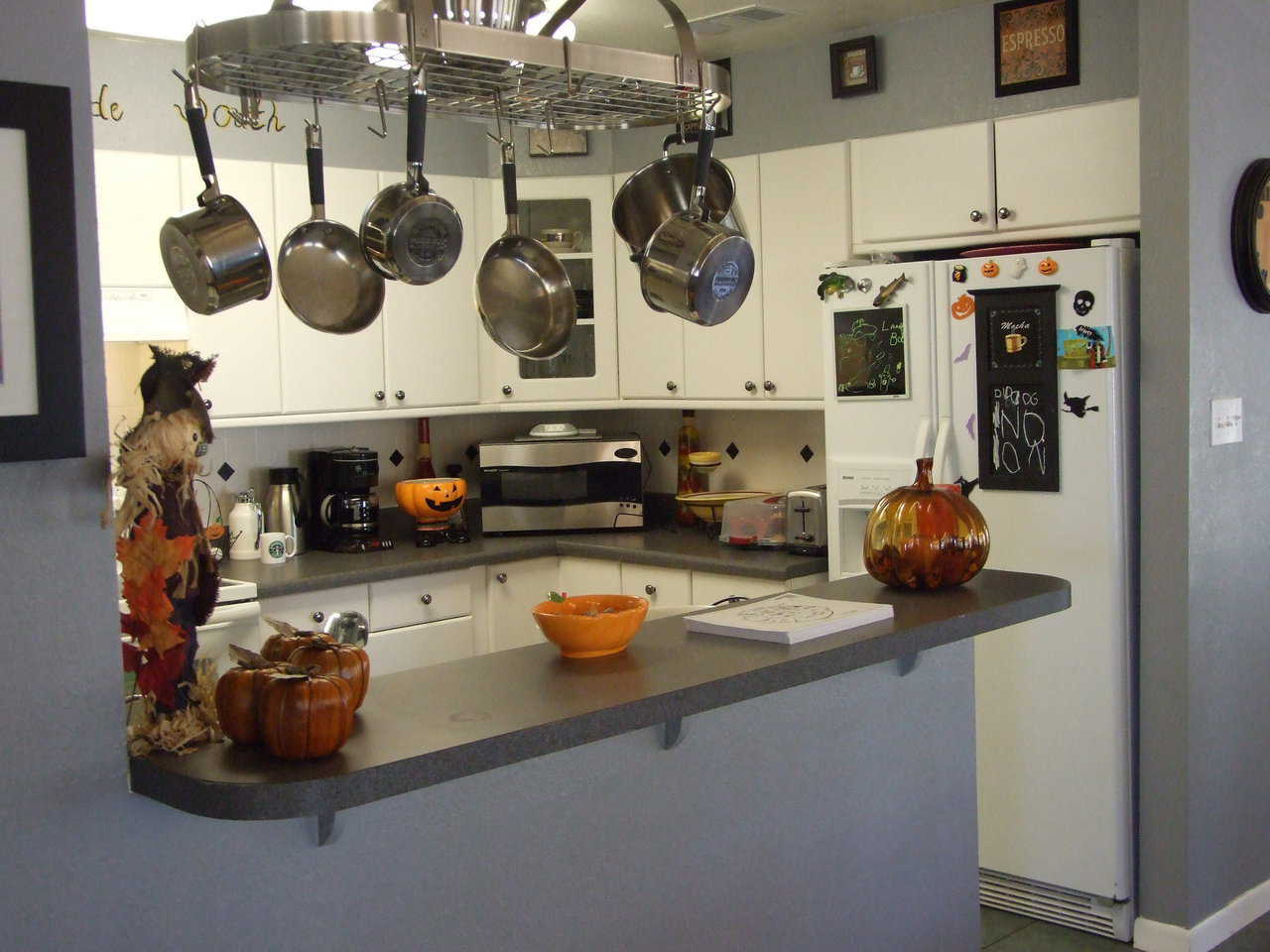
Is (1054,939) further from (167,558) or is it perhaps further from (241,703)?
(167,558)

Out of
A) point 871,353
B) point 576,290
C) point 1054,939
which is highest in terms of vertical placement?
point 576,290

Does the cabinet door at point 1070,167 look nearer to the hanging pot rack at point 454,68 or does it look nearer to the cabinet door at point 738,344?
the cabinet door at point 738,344

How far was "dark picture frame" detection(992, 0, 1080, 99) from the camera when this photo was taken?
12.0ft

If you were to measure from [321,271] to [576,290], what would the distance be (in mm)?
2514

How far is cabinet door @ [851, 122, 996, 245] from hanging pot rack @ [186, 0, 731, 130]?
5.27 feet

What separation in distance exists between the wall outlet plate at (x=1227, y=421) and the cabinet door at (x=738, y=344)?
4.66 ft

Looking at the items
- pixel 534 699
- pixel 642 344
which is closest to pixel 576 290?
pixel 642 344

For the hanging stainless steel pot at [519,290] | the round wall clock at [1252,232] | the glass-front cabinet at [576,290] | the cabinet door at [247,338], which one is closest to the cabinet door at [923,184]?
the round wall clock at [1252,232]

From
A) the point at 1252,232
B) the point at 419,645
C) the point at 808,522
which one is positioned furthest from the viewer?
the point at 419,645

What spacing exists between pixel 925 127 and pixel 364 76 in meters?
2.28

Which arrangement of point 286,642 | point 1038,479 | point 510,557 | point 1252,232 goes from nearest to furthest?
1. point 286,642
2. point 1252,232
3. point 1038,479
4. point 510,557

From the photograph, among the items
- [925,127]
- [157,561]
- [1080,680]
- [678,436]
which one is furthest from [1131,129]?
[157,561]

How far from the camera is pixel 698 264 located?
2.25m

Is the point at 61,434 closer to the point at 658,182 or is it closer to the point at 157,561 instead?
the point at 157,561
